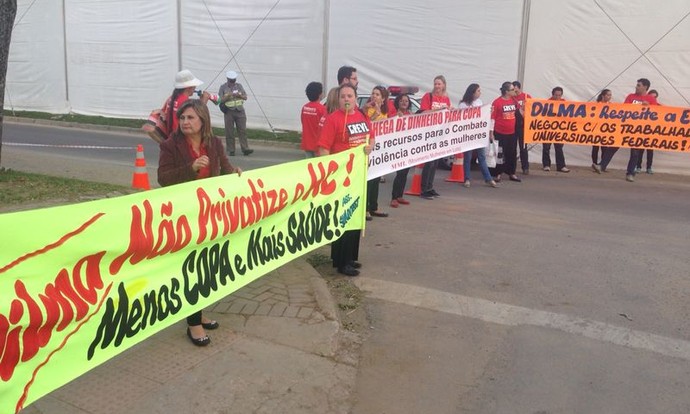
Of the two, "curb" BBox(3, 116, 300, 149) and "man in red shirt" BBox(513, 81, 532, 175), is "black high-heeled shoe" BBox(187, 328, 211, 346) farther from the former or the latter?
"curb" BBox(3, 116, 300, 149)

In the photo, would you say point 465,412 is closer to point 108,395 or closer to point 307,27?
point 108,395

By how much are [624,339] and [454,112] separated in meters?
5.78

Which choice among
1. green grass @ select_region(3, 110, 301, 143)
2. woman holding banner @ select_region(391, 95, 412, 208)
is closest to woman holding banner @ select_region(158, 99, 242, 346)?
woman holding banner @ select_region(391, 95, 412, 208)

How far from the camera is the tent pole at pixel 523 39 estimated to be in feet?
45.1

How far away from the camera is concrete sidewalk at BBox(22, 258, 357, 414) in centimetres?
345

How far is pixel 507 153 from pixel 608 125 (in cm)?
225

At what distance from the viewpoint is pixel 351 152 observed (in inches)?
217

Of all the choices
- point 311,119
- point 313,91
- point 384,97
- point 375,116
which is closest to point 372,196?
point 375,116

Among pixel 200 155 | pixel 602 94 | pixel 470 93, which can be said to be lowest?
pixel 200 155

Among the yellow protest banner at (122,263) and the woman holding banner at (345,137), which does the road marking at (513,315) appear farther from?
the yellow protest banner at (122,263)

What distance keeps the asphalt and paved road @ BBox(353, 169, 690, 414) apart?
9.7 inches

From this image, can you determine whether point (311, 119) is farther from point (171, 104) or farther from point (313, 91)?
point (171, 104)

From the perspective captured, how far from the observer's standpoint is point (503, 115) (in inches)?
428

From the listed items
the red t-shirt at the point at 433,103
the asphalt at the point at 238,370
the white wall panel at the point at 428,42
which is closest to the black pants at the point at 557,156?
the white wall panel at the point at 428,42
